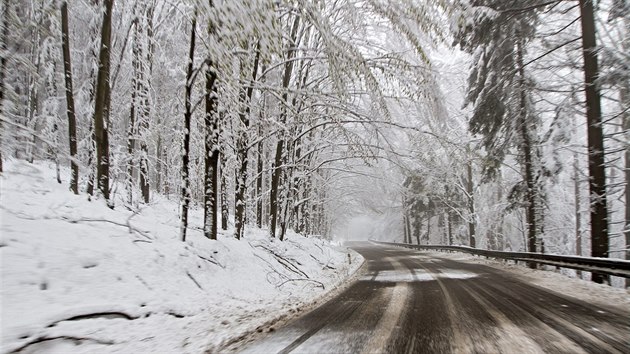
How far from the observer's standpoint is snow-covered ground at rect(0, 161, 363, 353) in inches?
175

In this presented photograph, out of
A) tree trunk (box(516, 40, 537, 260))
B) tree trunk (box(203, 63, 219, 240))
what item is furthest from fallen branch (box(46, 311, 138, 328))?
tree trunk (box(516, 40, 537, 260))

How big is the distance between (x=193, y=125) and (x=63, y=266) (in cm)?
1214

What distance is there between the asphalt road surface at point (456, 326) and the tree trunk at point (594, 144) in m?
4.32

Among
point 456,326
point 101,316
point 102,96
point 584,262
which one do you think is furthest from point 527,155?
point 101,316

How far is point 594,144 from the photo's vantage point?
10625 mm

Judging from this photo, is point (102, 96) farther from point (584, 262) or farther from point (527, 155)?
point (527, 155)

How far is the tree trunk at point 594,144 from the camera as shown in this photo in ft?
34.5

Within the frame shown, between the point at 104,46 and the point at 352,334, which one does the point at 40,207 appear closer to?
the point at 104,46

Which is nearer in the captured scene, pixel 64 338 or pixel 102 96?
pixel 64 338

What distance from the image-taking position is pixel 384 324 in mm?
5309

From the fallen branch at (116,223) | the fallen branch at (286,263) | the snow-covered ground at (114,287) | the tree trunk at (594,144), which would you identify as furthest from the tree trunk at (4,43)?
the tree trunk at (594,144)

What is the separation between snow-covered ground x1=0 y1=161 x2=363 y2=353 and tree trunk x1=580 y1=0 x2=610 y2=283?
8386mm

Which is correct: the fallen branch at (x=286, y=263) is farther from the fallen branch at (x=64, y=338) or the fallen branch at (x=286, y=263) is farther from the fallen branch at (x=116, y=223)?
the fallen branch at (x=64, y=338)

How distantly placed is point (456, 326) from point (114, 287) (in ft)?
17.1
